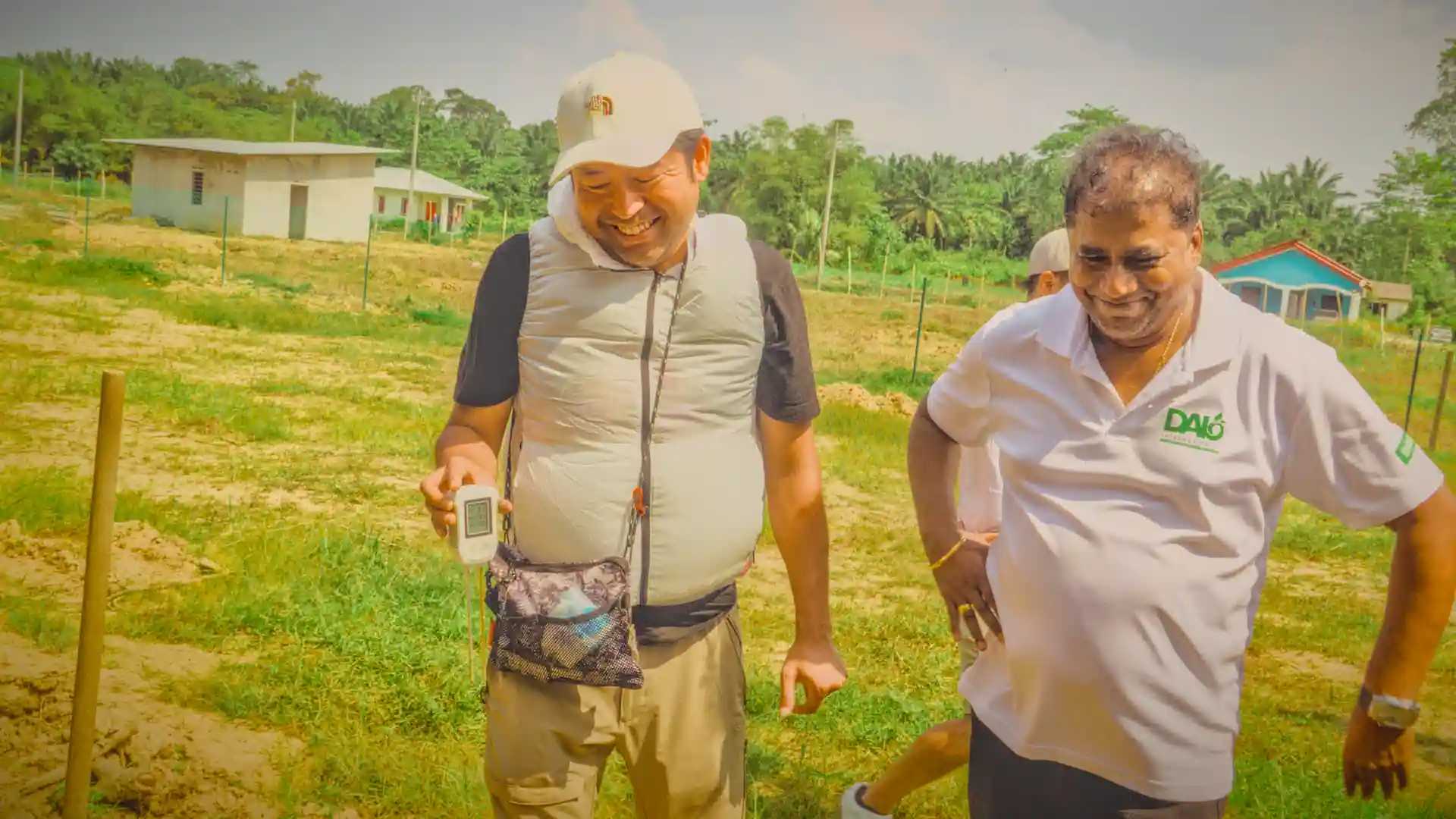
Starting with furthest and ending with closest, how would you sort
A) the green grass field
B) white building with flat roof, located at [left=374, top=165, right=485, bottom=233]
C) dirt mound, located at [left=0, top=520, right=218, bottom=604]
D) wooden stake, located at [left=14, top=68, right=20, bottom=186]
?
white building with flat roof, located at [left=374, top=165, right=485, bottom=233] < wooden stake, located at [left=14, top=68, right=20, bottom=186] < dirt mound, located at [left=0, top=520, right=218, bottom=604] < the green grass field

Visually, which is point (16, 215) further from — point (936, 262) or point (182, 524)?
point (936, 262)

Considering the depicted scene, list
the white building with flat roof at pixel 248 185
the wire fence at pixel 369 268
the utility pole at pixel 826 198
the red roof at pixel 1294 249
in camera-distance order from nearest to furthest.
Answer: the wire fence at pixel 369 268
the red roof at pixel 1294 249
the white building with flat roof at pixel 248 185
the utility pole at pixel 826 198

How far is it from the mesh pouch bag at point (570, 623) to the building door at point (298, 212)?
113 feet

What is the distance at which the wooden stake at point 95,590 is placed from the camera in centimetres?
272

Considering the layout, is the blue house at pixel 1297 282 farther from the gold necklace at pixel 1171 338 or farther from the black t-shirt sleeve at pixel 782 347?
the gold necklace at pixel 1171 338

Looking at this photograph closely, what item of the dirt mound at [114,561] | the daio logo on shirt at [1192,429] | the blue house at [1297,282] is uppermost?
the blue house at [1297,282]

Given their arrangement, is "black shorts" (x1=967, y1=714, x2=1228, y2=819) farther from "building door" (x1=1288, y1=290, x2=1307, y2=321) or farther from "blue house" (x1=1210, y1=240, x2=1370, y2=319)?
"building door" (x1=1288, y1=290, x2=1307, y2=321)

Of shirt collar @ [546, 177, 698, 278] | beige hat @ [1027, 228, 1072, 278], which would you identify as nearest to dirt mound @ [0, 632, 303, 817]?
shirt collar @ [546, 177, 698, 278]

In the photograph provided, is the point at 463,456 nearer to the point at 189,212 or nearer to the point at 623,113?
the point at 623,113

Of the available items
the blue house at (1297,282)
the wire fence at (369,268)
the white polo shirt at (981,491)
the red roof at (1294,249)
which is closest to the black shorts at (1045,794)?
the white polo shirt at (981,491)

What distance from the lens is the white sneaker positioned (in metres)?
3.53

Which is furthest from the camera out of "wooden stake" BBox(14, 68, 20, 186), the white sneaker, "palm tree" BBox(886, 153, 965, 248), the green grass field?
"palm tree" BBox(886, 153, 965, 248)

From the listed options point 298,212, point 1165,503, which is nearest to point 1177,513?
point 1165,503

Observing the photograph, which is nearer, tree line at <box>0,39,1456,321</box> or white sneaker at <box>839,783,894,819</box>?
white sneaker at <box>839,783,894,819</box>
